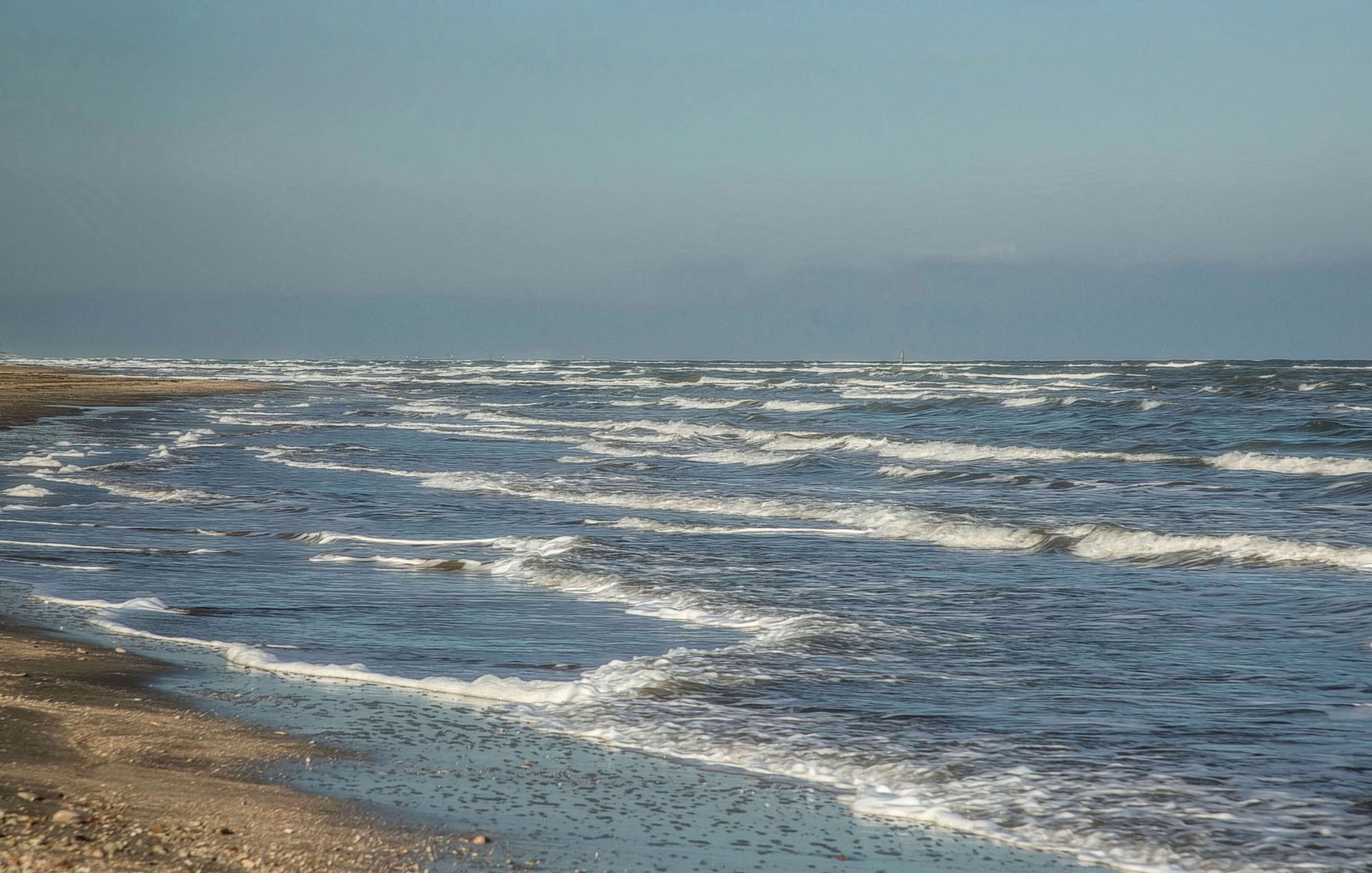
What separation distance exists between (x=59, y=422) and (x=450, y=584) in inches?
1048

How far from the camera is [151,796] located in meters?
4.44

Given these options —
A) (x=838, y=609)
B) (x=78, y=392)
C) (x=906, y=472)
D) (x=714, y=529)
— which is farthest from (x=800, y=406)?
(x=838, y=609)

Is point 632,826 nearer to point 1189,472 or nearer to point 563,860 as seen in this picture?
point 563,860

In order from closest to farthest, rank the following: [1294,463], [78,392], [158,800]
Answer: [158,800] < [1294,463] < [78,392]

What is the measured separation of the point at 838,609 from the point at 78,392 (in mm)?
49606

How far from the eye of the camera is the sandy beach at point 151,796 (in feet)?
12.6

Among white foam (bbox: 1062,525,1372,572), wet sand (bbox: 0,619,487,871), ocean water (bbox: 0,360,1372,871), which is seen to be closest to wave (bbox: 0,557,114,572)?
ocean water (bbox: 0,360,1372,871)

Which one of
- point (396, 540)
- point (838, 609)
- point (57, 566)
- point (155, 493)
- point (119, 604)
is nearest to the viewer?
point (119, 604)

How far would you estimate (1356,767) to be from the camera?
17.3 ft

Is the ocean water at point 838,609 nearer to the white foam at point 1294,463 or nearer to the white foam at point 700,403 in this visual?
the white foam at point 1294,463

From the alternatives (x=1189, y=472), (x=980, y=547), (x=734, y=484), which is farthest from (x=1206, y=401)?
(x=980, y=547)

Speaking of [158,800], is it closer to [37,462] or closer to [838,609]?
[838,609]

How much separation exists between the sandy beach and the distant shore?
27.7 m

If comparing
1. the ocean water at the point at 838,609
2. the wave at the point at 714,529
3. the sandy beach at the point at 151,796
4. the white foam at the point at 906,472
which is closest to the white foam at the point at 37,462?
the ocean water at the point at 838,609
